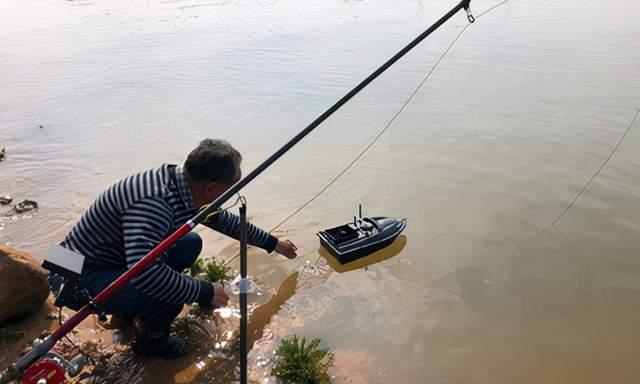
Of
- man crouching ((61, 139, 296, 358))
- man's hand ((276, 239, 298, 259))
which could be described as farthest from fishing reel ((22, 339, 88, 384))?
man's hand ((276, 239, 298, 259))

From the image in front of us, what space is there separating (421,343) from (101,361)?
304 cm

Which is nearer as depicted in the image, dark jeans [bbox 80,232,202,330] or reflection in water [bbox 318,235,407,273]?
dark jeans [bbox 80,232,202,330]

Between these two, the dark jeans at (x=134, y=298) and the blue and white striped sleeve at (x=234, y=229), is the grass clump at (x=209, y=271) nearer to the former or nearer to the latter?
the blue and white striped sleeve at (x=234, y=229)

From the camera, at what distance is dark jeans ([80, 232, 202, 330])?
12.6 feet

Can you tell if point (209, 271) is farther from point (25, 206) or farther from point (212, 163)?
point (25, 206)

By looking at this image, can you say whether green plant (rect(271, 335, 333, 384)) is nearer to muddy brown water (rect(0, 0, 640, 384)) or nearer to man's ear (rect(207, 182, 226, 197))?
muddy brown water (rect(0, 0, 640, 384))

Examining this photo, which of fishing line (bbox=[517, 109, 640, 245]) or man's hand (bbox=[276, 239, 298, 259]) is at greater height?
man's hand (bbox=[276, 239, 298, 259])

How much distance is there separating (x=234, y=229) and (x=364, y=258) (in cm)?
221

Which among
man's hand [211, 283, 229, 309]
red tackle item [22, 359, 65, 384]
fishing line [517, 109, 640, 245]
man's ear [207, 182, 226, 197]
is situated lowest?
fishing line [517, 109, 640, 245]

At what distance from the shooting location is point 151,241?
3.55 m

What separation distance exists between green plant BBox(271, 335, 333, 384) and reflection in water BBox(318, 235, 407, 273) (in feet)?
6.00

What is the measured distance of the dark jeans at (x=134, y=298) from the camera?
3.84 m

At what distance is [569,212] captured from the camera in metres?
7.30

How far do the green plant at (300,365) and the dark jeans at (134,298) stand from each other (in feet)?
3.33
